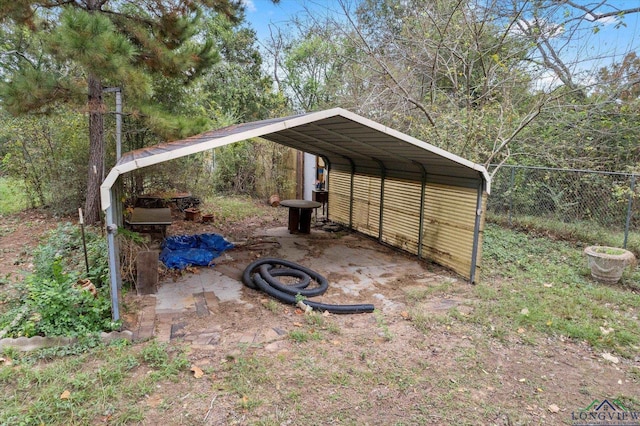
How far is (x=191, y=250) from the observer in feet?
18.4

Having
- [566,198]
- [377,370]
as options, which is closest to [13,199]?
[377,370]

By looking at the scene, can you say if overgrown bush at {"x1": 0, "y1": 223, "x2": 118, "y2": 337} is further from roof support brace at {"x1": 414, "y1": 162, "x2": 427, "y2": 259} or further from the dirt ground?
roof support brace at {"x1": 414, "y1": 162, "x2": 427, "y2": 259}

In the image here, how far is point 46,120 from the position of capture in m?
7.43

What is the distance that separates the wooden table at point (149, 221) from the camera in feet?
18.7

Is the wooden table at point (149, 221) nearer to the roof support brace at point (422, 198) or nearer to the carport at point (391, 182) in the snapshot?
the carport at point (391, 182)

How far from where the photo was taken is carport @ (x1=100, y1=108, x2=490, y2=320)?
3471mm

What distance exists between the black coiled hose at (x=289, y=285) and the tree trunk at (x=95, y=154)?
10.8 ft

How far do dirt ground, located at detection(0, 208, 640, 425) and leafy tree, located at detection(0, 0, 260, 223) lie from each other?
8.87 ft

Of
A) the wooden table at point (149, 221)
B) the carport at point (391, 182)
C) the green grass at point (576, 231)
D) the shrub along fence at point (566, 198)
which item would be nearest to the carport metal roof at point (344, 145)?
the carport at point (391, 182)

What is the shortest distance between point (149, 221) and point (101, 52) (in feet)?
8.07

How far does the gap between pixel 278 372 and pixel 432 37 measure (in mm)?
6643

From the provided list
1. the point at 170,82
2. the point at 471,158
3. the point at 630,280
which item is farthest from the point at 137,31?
the point at 630,280

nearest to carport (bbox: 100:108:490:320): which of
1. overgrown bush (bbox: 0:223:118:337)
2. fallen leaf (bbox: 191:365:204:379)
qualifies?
overgrown bush (bbox: 0:223:118:337)

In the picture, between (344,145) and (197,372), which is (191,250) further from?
(197,372)
